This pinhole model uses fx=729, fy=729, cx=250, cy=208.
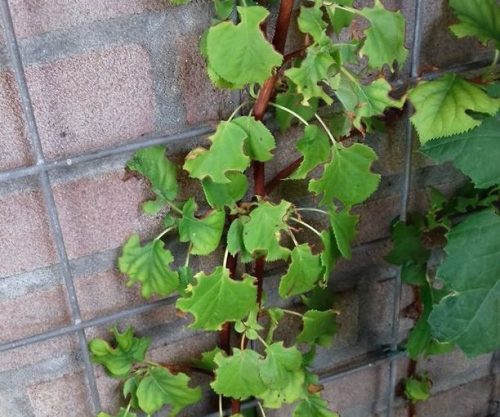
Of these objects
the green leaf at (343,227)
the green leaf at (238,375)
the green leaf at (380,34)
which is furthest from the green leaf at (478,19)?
the green leaf at (238,375)

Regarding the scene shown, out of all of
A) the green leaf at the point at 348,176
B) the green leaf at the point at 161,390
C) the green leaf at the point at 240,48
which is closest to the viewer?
the green leaf at the point at 240,48

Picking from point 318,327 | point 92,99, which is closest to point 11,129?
point 92,99

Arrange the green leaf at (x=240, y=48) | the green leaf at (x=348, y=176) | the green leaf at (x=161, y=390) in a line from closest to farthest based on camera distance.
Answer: the green leaf at (x=240, y=48) → the green leaf at (x=348, y=176) → the green leaf at (x=161, y=390)

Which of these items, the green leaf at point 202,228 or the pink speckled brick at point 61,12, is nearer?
the pink speckled brick at point 61,12

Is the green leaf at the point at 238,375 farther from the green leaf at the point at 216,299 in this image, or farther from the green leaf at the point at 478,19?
the green leaf at the point at 478,19

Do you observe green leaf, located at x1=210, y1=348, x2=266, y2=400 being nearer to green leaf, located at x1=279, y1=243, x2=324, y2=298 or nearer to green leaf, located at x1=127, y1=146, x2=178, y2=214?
green leaf, located at x1=279, y1=243, x2=324, y2=298

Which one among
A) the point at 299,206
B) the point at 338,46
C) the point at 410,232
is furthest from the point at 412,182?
the point at 338,46

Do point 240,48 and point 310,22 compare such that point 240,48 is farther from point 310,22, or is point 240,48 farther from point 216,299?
point 216,299

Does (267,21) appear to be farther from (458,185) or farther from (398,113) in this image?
(458,185)
